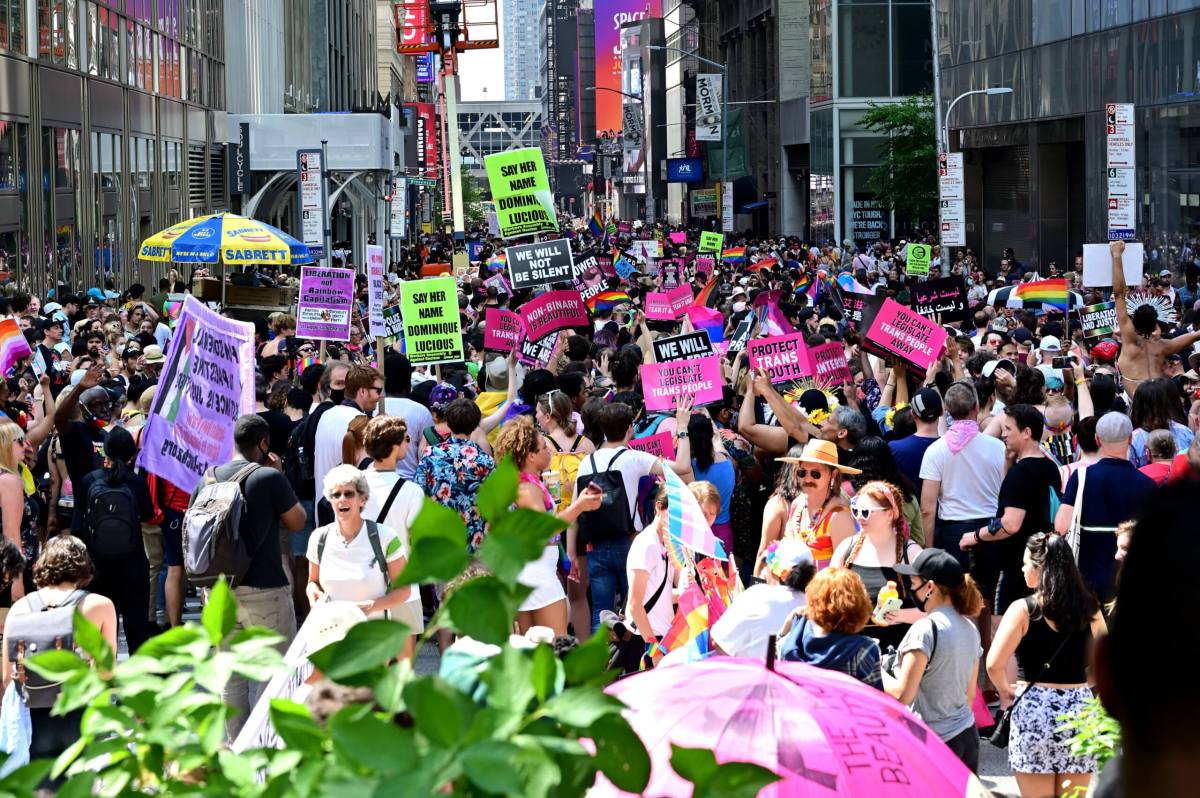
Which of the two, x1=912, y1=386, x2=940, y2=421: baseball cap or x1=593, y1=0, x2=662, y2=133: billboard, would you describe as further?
x1=593, y1=0, x2=662, y2=133: billboard

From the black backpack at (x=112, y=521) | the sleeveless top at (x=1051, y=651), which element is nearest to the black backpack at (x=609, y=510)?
the black backpack at (x=112, y=521)

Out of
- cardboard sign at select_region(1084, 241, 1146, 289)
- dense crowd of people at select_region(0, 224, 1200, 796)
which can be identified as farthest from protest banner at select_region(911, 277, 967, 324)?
dense crowd of people at select_region(0, 224, 1200, 796)

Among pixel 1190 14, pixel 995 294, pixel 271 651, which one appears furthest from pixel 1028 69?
pixel 271 651

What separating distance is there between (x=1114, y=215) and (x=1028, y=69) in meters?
20.1

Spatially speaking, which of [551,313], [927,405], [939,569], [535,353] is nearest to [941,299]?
[551,313]

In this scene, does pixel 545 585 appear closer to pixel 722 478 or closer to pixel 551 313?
pixel 722 478

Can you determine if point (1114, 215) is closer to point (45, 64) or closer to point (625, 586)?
point (625, 586)

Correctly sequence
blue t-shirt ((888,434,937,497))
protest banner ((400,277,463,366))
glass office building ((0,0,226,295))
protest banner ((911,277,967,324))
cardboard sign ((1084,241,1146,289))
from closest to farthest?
blue t-shirt ((888,434,937,497))
protest banner ((400,277,463,366))
protest banner ((911,277,967,324))
cardboard sign ((1084,241,1146,289))
glass office building ((0,0,226,295))

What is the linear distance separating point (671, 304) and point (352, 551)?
1176cm

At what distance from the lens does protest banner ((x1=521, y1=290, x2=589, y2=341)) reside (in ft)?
49.3

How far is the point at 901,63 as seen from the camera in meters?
58.7

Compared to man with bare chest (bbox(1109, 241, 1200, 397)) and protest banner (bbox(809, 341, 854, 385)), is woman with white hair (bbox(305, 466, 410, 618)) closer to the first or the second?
protest banner (bbox(809, 341, 854, 385))

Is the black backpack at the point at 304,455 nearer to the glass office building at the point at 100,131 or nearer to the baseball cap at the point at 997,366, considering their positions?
the baseball cap at the point at 997,366

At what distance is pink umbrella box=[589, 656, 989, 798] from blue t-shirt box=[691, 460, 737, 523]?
15.7ft
